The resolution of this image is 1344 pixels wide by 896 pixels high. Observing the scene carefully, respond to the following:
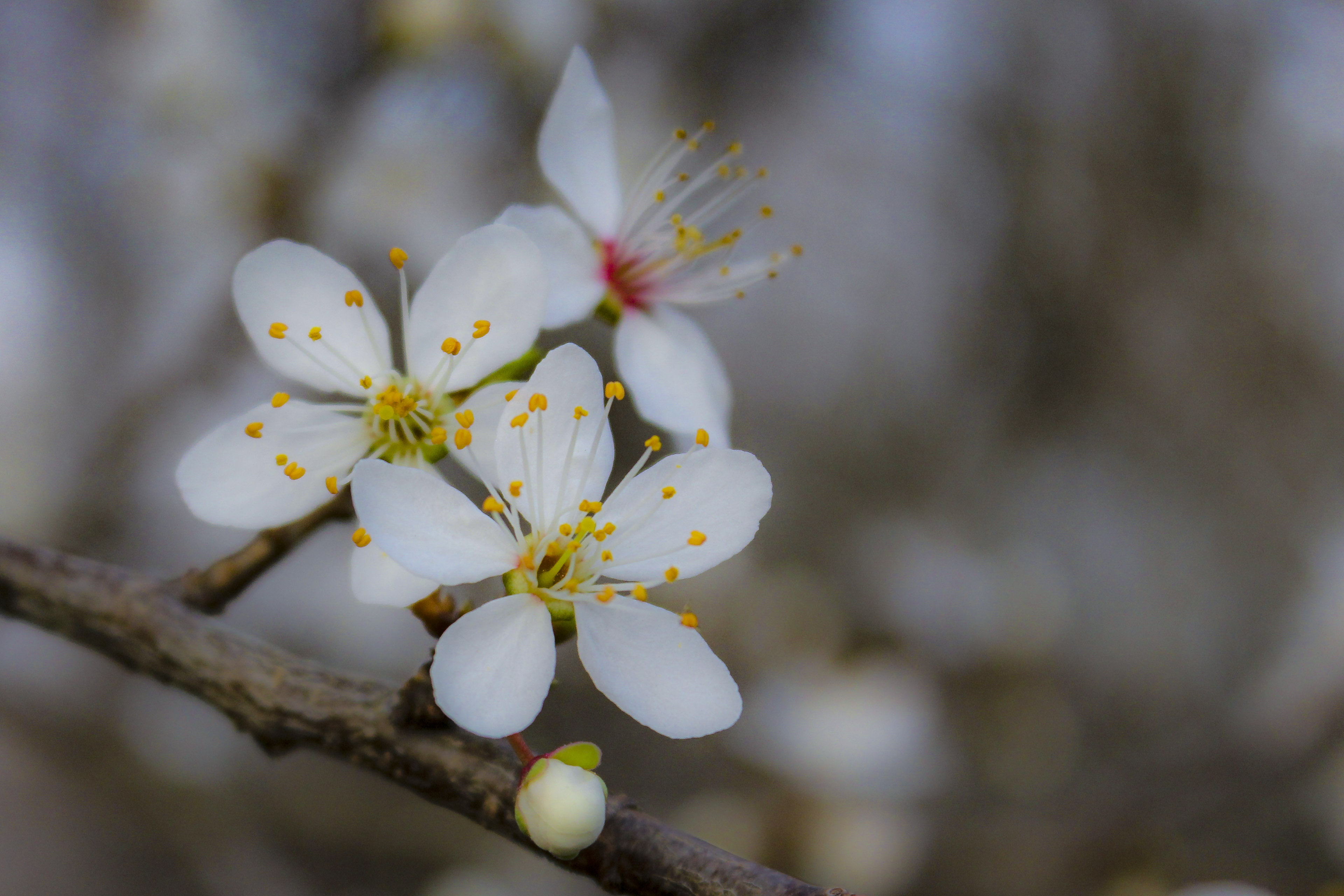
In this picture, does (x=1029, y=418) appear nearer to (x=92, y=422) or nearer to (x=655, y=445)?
(x=655, y=445)

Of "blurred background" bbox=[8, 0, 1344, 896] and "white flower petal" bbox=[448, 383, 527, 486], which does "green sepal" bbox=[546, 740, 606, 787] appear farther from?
"blurred background" bbox=[8, 0, 1344, 896]

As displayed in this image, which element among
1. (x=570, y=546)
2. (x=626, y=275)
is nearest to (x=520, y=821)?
(x=570, y=546)

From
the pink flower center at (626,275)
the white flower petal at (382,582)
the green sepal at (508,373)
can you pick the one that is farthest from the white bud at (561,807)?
the pink flower center at (626,275)

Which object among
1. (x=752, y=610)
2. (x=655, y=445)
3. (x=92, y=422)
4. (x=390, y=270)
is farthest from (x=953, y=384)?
(x=92, y=422)

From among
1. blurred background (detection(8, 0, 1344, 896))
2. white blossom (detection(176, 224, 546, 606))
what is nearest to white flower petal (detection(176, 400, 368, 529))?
white blossom (detection(176, 224, 546, 606))

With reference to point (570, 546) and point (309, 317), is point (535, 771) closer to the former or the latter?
point (570, 546)

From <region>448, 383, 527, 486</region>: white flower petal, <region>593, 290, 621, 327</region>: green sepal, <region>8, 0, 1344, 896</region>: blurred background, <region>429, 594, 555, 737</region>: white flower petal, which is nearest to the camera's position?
<region>429, 594, 555, 737</region>: white flower petal

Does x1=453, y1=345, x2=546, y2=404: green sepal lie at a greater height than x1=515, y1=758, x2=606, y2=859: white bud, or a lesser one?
greater
